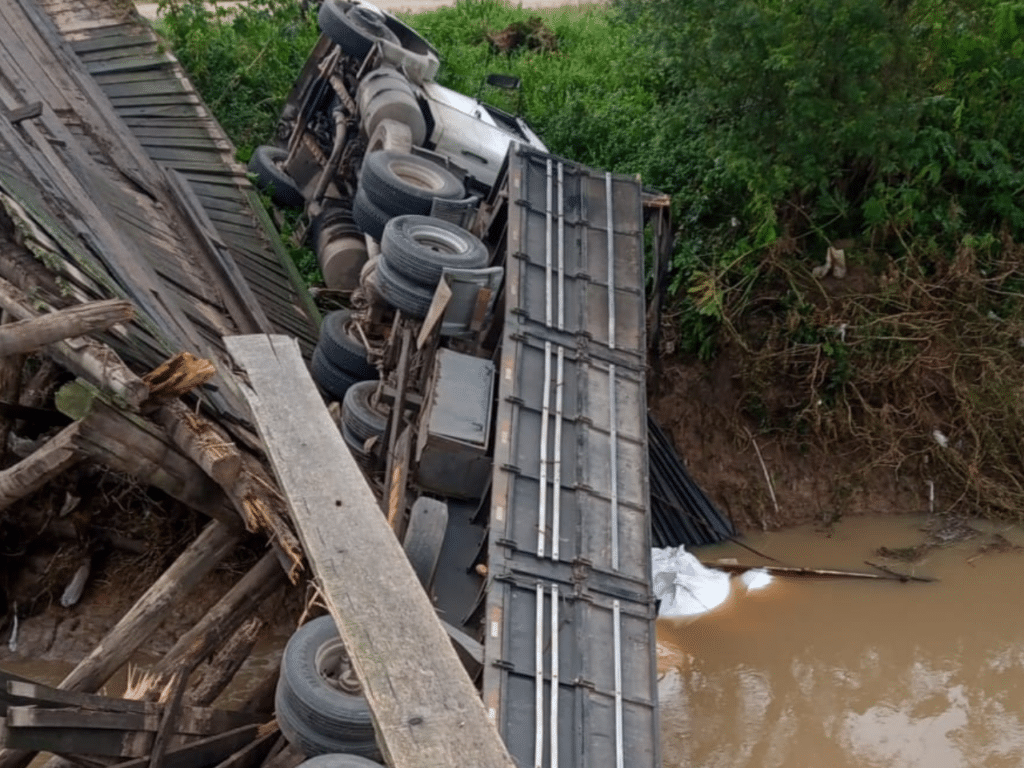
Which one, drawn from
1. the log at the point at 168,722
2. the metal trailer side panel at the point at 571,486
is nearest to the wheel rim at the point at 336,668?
the log at the point at 168,722

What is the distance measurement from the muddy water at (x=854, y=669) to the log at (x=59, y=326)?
14.8ft

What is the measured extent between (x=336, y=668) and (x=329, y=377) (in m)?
4.42

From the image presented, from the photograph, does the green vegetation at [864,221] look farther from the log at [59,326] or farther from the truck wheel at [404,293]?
the log at [59,326]

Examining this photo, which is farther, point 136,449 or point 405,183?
point 405,183

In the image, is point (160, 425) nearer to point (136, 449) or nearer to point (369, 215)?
point (136, 449)

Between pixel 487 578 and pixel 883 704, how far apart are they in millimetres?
3486

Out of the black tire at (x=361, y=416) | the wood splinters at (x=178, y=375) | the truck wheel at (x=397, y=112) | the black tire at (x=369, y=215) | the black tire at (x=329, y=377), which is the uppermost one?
the truck wheel at (x=397, y=112)

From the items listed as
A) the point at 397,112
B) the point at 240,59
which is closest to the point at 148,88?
the point at 240,59

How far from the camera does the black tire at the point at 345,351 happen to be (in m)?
9.30

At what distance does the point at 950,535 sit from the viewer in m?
10.1

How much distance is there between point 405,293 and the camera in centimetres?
820

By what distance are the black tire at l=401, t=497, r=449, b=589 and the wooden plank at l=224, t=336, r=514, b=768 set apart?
113cm

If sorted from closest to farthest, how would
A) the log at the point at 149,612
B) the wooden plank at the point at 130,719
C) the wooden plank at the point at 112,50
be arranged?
the wooden plank at the point at 130,719
the log at the point at 149,612
the wooden plank at the point at 112,50

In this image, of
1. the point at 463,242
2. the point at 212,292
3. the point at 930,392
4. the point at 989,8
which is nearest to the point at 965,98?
the point at 989,8
